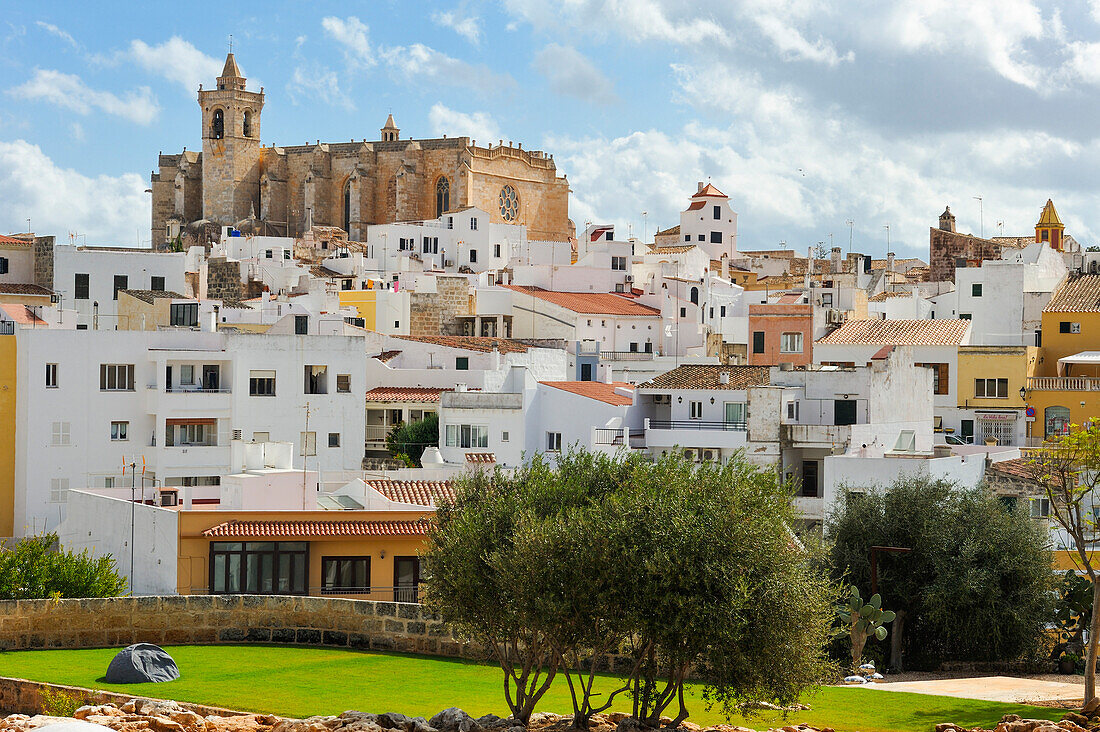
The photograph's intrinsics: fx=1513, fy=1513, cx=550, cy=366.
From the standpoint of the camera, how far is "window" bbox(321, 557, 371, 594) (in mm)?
25406

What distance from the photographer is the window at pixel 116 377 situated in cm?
3709

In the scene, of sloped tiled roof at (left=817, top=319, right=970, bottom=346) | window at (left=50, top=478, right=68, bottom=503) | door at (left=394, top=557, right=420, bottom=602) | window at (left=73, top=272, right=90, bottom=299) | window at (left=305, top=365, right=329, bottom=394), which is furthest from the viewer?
window at (left=73, top=272, right=90, bottom=299)

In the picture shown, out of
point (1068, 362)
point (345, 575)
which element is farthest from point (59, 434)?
point (1068, 362)

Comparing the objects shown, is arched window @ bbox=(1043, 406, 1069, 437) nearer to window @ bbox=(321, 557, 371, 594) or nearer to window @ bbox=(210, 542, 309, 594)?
window @ bbox=(321, 557, 371, 594)

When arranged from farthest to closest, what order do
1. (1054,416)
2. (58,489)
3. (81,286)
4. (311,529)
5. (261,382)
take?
(81,286) → (1054,416) → (261,382) → (58,489) → (311,529)

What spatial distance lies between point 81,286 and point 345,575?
99.1ft

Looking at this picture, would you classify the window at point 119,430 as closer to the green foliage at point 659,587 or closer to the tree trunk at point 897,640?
the tree trunk at point 897,640

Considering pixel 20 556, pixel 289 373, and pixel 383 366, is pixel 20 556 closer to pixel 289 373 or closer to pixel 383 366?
pixel 289 373

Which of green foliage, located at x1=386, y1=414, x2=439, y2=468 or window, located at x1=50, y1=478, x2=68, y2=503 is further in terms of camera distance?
green foliage, located at x1=386, y1=414, x2=439, y2=468

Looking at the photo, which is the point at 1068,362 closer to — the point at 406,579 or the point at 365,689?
the point at 406,579

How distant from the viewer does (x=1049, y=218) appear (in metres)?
74.8

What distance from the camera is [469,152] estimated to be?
301 ft

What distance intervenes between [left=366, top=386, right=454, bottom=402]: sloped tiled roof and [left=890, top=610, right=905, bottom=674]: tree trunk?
934 inches

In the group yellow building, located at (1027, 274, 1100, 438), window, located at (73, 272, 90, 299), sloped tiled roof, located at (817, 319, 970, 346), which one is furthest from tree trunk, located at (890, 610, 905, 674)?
window, located at (73, 272, 90, 299)
